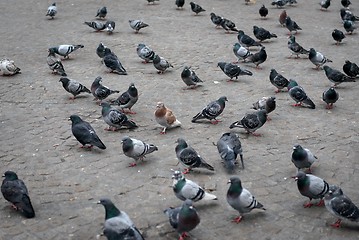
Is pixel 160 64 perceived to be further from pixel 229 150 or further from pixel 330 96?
pixel 229 150

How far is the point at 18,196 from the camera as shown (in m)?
6.29

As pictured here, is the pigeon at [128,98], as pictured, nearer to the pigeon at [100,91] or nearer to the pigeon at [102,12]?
the pigeon at [100,91]

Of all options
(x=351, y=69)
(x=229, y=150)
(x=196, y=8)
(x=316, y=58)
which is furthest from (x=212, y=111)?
(x=196, y=8)

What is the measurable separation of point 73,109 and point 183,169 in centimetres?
330

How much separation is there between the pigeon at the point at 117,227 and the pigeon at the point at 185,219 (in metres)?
0.47

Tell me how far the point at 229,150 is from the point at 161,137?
1.67m

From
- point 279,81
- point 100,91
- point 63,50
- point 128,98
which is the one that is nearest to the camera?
point 128,98

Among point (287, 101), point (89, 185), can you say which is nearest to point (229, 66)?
point (287, 101)

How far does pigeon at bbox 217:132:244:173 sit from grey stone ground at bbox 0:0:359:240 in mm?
170

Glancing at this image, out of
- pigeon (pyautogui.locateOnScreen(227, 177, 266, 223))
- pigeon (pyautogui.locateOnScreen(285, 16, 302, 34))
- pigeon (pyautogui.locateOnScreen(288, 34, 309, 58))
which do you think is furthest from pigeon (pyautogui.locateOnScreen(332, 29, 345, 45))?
pigeon (pyautogui.locateOnScreen(227, 177, 266, 223))

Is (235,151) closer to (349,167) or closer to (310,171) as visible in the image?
(310,171)

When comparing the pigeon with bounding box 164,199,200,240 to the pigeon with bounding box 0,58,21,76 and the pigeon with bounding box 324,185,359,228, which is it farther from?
the pigeon with bounding box 0,58,21,76

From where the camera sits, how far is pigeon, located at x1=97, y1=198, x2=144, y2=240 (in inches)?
212

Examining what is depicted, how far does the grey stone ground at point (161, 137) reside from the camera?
6.23 meters
